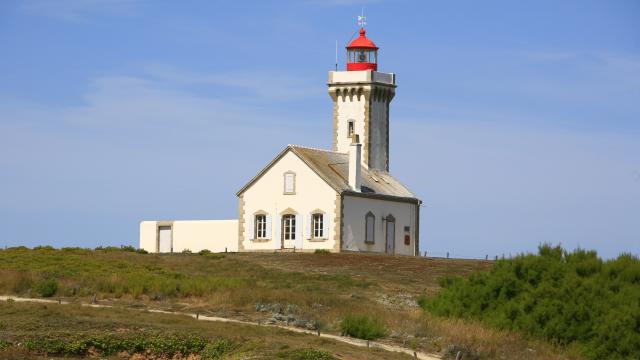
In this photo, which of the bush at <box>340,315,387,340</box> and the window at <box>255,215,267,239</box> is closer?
the bush at <box>340,315,387,340</box>

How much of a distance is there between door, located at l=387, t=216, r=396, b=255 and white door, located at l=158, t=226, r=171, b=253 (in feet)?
35.9

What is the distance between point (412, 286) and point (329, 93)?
19758 mm

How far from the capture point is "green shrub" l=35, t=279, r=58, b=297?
39.4m

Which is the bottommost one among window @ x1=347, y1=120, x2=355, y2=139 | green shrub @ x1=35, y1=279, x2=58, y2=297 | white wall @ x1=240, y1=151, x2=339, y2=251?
green shrub @ x1=35, y1=279, x2=58, y2=297

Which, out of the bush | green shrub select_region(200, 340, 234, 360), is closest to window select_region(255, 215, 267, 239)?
the bush

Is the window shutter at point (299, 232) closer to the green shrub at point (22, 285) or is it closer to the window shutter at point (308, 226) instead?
the window shutter at point (308, 226)

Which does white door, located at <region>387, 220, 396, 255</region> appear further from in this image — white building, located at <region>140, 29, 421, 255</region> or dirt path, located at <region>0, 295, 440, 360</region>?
dirt path, located at <region>0, 295, 440, 360</region>

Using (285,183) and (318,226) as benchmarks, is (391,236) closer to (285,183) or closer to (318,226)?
(318,226)

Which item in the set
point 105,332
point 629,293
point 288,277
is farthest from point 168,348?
point 288,277

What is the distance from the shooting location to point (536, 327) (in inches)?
1347

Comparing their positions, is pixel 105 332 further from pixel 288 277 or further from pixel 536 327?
pixel 288 277

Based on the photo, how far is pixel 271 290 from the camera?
1603 inches

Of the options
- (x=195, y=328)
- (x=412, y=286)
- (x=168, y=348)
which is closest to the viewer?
(x=168, y=348)

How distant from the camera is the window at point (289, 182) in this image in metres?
60.6
